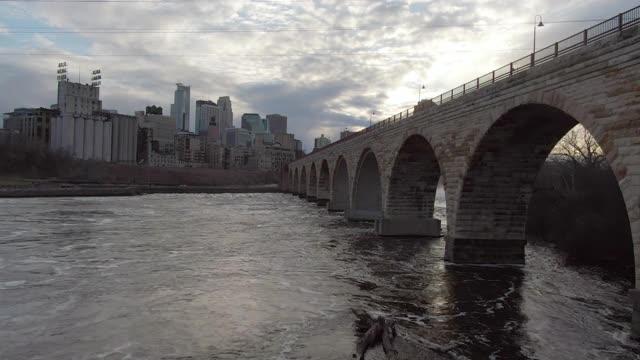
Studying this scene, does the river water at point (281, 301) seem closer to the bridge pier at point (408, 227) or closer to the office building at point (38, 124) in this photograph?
the bridge pier at point (408, 227)

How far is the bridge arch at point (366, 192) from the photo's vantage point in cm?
4947

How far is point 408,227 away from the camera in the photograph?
3606cm

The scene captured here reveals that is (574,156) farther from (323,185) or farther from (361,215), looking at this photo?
(323,185)

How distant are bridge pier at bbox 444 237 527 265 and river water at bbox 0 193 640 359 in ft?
2.90

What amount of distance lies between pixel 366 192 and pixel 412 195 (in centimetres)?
1345

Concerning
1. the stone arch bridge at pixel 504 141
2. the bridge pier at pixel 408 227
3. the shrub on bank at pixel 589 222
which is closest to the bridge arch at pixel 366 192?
the stone arch bridge at pixel 504 141

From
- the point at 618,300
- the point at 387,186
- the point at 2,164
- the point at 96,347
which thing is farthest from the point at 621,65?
the point at 2,164

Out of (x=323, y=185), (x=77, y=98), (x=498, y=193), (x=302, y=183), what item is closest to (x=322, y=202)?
(x=323, y=185)

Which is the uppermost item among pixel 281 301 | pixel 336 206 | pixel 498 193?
pixel 498 193

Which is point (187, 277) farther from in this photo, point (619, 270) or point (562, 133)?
point (619, 270)

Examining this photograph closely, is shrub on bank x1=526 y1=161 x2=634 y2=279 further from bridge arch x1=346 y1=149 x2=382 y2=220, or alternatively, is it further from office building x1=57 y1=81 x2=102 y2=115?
office building x1=57 y1=81 x2=102 y2=115

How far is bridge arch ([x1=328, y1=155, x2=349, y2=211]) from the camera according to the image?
208 feet

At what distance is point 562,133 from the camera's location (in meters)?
21.4

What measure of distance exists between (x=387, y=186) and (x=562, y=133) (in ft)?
56.3
